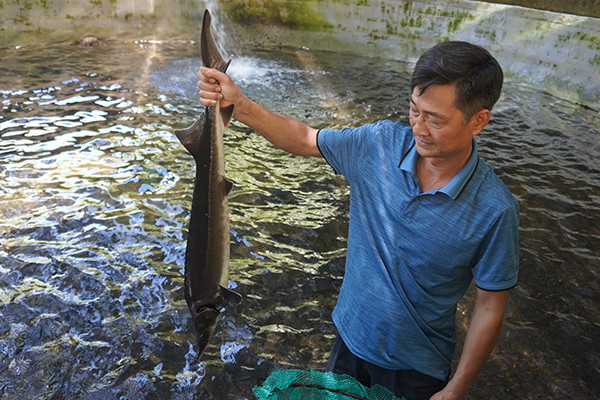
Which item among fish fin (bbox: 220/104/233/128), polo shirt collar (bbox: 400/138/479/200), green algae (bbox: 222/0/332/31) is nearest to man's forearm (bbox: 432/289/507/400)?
polo shirt collar (bbox: 400/138/479/200)

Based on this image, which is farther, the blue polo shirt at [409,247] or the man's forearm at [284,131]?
the man's forearm at [284,131]

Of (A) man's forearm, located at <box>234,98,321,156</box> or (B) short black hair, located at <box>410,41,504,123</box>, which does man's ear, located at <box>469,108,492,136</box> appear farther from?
(A) man's forearm, located at <box>234,98,321,156</box>

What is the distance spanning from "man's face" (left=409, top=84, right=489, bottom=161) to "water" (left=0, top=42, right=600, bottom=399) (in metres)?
2.34

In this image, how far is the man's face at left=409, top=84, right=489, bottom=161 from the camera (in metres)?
1.83

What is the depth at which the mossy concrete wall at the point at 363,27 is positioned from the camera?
395 inches

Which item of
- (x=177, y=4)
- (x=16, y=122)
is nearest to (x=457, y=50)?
(x=16, y=122)

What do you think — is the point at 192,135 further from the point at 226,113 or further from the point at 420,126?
the point at 420,126

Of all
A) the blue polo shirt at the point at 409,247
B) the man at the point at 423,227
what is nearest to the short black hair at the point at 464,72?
the man at the point at 423,227

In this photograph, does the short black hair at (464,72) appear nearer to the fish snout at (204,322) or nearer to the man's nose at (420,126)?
the man's nose at (420,126)

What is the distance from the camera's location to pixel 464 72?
1.77m

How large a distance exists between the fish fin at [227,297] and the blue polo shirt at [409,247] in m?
0.51

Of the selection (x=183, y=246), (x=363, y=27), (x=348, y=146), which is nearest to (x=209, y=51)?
(x=348, y=146)

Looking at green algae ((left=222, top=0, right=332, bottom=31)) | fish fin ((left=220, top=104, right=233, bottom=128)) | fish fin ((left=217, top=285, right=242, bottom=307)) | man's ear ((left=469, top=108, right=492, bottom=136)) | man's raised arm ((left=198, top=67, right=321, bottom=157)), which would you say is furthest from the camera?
green algae ((left=222, top=0, right=332, bottom=31))

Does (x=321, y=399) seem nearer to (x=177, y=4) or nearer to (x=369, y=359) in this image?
(x=369, y=359)
